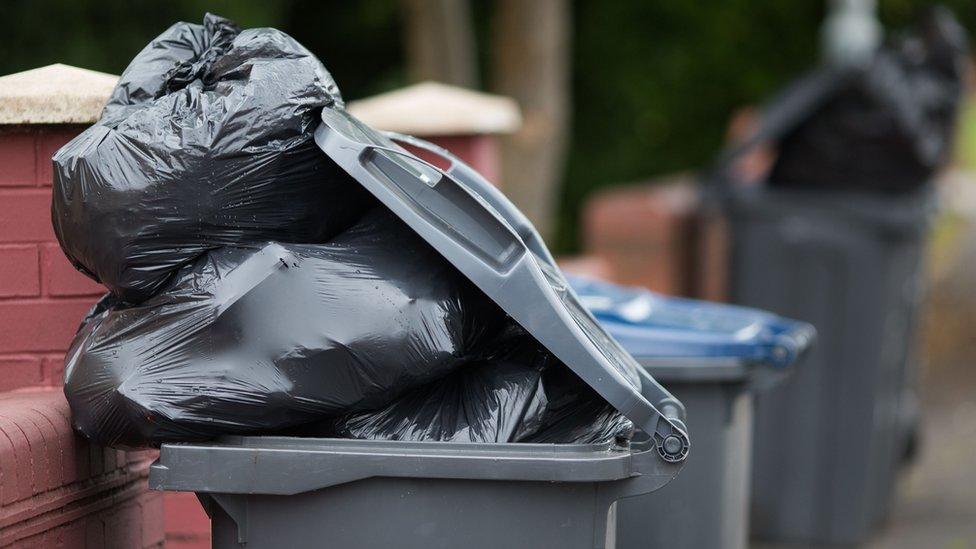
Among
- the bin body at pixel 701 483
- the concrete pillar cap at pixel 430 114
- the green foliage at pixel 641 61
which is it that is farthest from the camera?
the green foliage at pixel 641 61

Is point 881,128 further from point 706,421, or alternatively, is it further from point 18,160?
point 18,160

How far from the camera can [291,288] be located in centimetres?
248

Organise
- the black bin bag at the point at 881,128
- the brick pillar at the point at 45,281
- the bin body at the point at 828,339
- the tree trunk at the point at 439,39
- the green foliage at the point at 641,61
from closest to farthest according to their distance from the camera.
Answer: the brick pillar at the point at 45,281, the bin body at the point at 828,339, the black bin bag at the point at 881,128, the tree trunk at the point at 439,39, the green foliage at the point at 641,61

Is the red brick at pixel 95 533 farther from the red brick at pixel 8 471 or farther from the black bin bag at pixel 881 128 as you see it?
the black bin bag at pixel 881 128

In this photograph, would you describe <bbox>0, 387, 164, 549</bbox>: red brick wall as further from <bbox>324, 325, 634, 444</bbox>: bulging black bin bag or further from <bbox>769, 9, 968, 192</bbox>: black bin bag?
<bbox>769, 9, 968, 192</bbox>: black bin bag

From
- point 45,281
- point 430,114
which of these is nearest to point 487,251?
point 45,281

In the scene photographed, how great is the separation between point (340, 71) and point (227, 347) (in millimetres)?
8555

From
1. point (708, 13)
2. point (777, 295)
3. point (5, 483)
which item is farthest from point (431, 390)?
point (708, 13)

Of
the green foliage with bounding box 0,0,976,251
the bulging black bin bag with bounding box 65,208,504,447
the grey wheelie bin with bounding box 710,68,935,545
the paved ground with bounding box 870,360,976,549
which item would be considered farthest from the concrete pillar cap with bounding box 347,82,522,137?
the green foliage with bounding box 0,0,976,251

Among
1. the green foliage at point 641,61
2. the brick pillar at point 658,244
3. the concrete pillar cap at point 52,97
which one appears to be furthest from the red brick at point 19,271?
the green foliage at point 641,61

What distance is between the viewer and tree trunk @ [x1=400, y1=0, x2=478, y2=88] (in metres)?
8.24

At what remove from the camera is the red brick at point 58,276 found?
309cm

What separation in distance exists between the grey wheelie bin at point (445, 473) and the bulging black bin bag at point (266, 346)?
77 millimetres

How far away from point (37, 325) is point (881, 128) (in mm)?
4447
